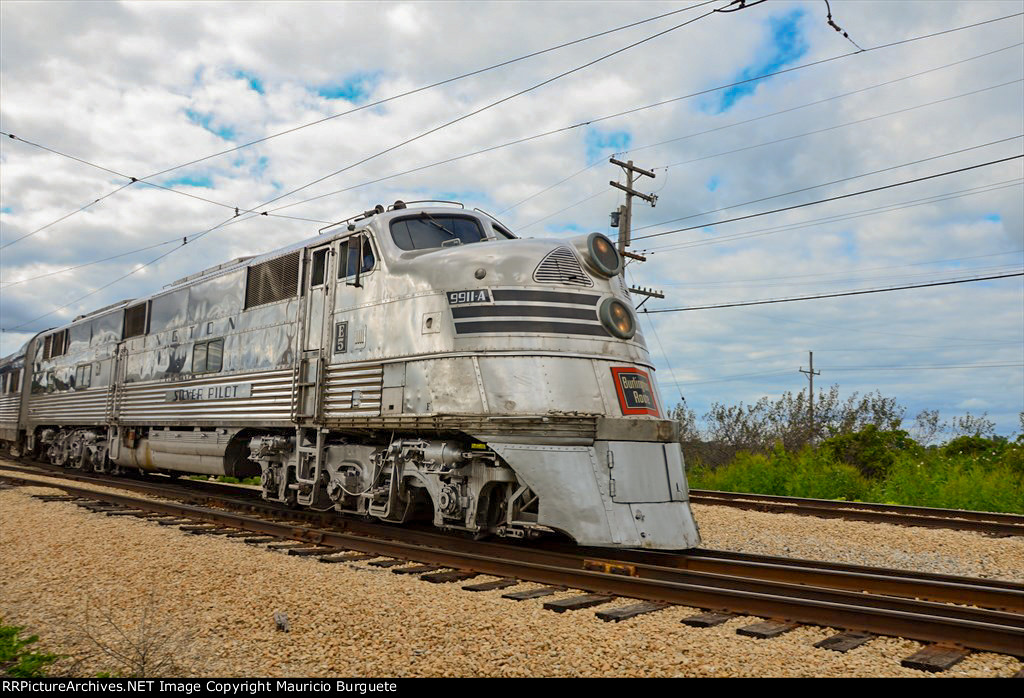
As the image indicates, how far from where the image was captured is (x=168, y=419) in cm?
1367

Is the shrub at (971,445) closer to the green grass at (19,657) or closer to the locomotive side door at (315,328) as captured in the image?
the locomotive side door at (315,328)

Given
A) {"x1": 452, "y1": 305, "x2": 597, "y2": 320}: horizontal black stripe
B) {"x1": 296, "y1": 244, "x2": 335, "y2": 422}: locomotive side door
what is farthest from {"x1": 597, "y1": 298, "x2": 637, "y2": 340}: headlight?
{"x1": 296, "y1": 244, "x2": 335, "y2": 422}: locomotive side door

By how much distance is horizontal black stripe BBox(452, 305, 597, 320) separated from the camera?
7.91m

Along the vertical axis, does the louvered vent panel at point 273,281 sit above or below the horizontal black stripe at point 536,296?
above

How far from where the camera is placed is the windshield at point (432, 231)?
372 inches

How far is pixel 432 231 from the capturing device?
9758 mm

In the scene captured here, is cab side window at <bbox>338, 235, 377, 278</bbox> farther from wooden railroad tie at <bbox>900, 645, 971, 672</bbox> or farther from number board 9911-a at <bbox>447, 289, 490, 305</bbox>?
wooden railroad tie at <bbox>900, 645, 971, 672</bbox>

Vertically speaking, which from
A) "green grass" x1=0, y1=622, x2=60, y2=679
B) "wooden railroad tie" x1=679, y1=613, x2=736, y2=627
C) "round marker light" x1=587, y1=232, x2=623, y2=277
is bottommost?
"green grass" x1=0, y1=622, x2=60, y2=679

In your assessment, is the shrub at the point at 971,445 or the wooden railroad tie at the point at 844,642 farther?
the shrub at the point at 971,445

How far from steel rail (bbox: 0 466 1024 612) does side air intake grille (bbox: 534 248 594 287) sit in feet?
9.64

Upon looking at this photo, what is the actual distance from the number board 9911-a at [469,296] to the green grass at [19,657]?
190 inches

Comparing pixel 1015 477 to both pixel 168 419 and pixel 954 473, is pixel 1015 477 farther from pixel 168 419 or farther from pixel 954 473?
pixel 168 419

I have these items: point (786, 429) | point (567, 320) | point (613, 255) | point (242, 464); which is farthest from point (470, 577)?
point (786, 429)

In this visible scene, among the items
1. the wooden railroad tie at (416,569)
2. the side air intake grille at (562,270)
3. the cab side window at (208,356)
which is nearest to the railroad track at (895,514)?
the side air intake grille at (562,270)
